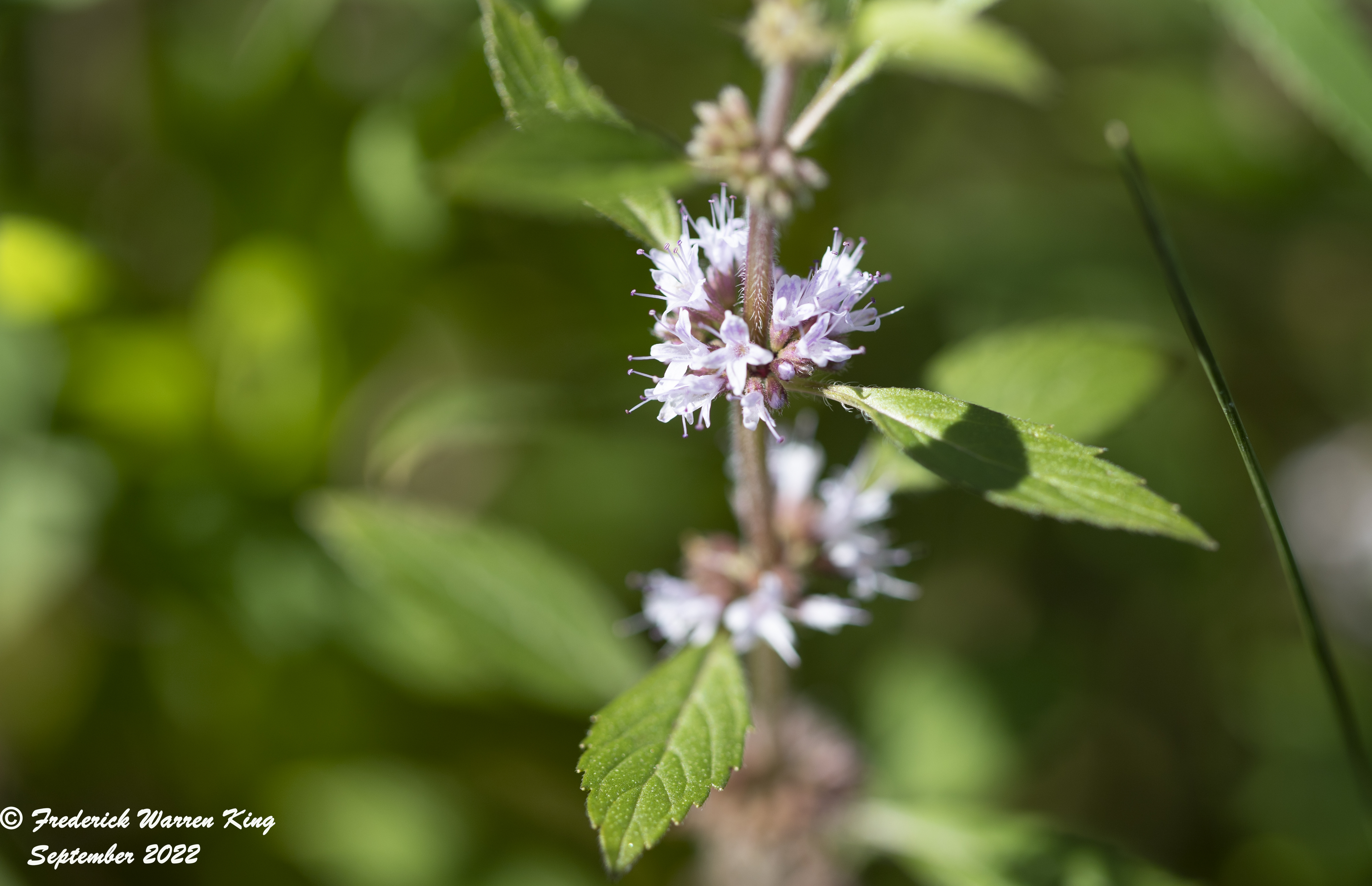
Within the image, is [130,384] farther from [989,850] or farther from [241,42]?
[989,850]

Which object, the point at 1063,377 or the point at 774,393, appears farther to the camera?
the point at 1063,377

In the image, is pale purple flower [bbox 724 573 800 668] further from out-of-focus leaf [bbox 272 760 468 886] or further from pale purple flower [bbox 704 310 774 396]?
out-of-focus leaf [bbox 272 760 468 886]

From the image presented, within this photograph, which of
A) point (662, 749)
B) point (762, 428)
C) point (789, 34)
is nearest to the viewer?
point (789, 34)

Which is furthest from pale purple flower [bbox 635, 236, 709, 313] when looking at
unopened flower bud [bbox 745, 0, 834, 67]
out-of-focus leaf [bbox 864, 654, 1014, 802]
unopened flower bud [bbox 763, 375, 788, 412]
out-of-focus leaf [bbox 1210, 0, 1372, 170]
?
out-of-focus leaf [bbox 864, 654, 1014, 802]

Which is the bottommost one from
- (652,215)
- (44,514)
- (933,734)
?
(933,734)

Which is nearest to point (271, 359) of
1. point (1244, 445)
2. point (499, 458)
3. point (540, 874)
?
point (499, 458)

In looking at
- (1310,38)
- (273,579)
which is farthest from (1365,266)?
(273,579)

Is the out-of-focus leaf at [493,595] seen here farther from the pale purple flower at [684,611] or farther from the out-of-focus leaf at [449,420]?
the pale purple flower at [684,611]

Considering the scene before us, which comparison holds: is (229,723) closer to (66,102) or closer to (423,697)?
(423,697)
